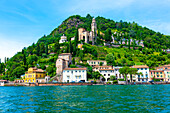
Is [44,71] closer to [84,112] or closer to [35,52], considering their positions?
[35,52]

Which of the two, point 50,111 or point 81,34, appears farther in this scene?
point 81,34

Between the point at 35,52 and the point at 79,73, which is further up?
the point at 35,52

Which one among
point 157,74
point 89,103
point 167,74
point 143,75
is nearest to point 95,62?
point 143,75

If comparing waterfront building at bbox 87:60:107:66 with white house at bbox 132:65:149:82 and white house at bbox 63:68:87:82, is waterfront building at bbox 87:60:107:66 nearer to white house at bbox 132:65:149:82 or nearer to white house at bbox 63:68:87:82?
white house at bbox 63:68:87:82

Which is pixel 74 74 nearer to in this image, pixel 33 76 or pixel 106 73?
pixel 106 73

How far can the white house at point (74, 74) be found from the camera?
73.0 m

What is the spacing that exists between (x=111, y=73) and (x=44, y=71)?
29.6 meters

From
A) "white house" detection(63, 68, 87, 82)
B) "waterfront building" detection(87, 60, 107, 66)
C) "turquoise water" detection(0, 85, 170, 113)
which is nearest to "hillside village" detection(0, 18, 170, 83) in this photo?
"white house" detection(63, 68, 87, 82)

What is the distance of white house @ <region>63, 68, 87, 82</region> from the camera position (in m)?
73.0

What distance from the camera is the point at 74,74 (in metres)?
73.8

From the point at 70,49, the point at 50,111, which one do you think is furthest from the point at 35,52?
the point at 50,111

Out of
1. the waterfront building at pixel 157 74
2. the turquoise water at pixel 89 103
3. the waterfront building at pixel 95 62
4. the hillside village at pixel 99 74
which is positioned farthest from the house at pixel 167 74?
the turquoise water at pixel 89 103

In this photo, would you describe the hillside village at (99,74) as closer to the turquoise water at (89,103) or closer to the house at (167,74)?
the house at (167,74)

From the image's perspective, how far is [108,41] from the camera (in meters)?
121
